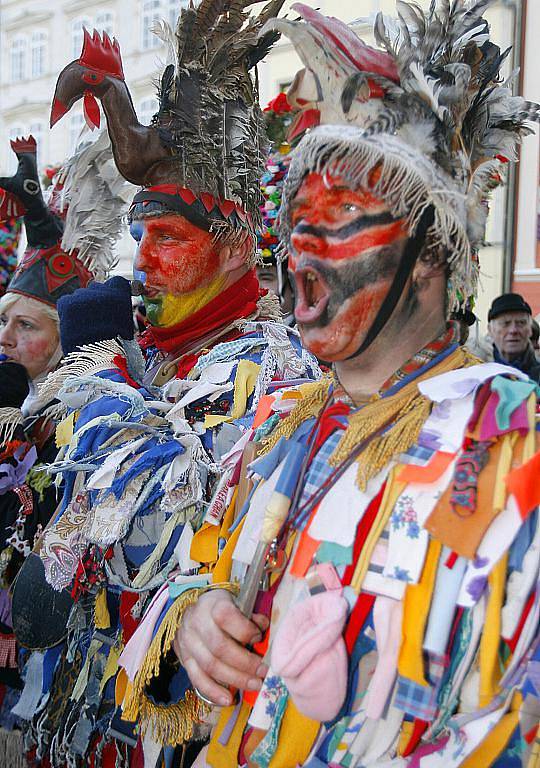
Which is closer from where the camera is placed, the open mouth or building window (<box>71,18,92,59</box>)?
the open mouth

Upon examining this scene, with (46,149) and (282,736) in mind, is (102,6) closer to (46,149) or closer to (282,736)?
(46,149)

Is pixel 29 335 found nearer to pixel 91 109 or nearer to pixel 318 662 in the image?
pixel 91 109

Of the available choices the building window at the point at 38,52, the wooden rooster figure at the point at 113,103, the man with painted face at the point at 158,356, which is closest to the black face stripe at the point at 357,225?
the man with painted face at the point at 158,356

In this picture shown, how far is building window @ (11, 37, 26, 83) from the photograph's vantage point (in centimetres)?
1519

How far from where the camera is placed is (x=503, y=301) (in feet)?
16.4

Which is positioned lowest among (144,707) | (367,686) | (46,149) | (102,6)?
(144,707)

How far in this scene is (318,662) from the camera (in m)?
1.13

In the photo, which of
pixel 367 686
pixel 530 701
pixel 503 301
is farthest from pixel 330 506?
pixel 503 301

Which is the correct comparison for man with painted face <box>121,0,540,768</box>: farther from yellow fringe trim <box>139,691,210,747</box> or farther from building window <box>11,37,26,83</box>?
building window <box>11,37,26,83</box>

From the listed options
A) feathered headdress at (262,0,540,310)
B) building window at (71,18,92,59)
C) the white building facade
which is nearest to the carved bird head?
feathered headdress at (262,0,540,310)

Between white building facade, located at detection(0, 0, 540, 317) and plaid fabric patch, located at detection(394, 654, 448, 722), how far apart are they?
5118 millimetres

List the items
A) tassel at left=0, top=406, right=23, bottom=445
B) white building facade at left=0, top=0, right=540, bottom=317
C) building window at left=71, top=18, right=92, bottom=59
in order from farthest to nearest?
1. building window at left=71, top=18, right=92, bottom=59
2. white building facade at left=0, top=0, right=540, bottom=317
3. tassel at left=0, top=406, right=23, bottom=445

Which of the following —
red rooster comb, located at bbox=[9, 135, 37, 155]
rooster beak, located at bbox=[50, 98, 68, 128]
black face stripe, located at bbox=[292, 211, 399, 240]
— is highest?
red rooster comb, located at bbox=[9, 135, 37, 155]

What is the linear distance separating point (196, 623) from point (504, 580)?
1.74 ft
